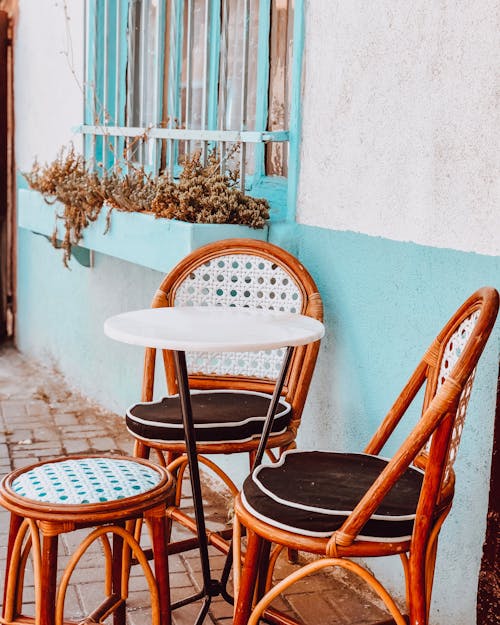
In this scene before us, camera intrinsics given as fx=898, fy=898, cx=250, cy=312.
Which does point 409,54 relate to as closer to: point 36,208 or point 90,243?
point 90,243

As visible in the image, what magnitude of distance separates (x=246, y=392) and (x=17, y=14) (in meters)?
4.65

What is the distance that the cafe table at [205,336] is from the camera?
8.07ft

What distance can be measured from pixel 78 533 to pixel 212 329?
1400mm

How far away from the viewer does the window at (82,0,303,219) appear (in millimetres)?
3916

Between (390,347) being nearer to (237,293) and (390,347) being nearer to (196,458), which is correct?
(237,293)

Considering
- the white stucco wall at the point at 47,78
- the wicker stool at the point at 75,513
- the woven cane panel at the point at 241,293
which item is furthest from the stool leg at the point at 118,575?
the white stucco wall at the point at 47,78

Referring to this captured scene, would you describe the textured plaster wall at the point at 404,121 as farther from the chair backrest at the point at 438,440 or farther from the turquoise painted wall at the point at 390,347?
the chair backrest at the point at 438,440

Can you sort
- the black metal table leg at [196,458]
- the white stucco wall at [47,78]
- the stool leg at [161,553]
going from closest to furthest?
the stool leg at [161,553]
the black metal table leg at [196,458]
the white stucco wall at [47,78]

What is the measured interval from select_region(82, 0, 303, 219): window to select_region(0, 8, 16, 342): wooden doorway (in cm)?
195

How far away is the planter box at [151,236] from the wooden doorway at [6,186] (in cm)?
203

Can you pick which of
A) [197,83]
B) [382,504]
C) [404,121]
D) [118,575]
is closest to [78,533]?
[118,575]

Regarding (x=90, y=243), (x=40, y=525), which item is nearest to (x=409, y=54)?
(x=40, y=525)

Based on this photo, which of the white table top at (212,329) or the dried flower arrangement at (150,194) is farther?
the dried flower arrangement at (150,194)

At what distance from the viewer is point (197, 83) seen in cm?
457
